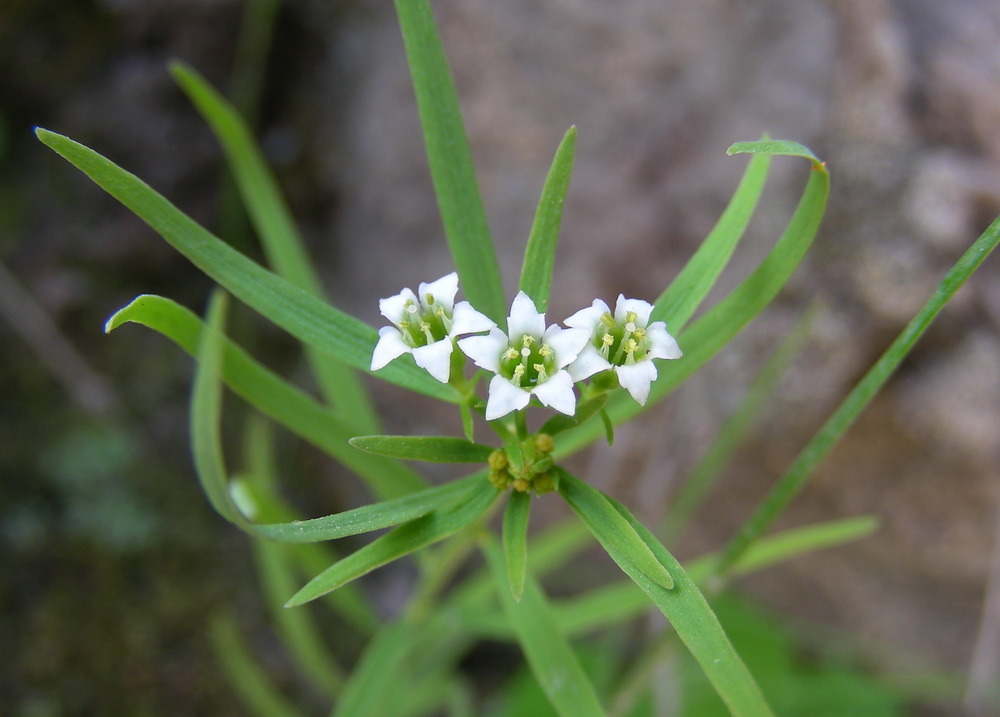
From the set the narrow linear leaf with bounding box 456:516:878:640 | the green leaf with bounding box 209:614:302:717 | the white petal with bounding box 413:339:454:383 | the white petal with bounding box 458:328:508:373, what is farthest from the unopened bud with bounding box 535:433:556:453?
the green leaf with bounding box 209:614:302:717

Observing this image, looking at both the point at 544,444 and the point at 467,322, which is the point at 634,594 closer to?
the point at 544,444

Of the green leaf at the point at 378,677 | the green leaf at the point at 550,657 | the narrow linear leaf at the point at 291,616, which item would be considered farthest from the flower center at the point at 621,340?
A: the narrow linear leaf at the point at 291,616

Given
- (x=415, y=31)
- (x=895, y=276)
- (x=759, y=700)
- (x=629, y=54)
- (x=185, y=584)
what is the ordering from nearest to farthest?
1. (x=759, y=700)
2. (x=415, y=31)
3. (x=895, y=276)
4. (x=629, y=54)
5. (x=185, y=584)

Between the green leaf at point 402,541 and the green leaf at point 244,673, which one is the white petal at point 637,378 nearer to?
the green leaf at point 402,541

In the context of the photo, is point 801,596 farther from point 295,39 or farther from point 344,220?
point 295,39

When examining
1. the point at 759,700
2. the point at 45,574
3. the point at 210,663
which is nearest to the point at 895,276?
the point at 759,700

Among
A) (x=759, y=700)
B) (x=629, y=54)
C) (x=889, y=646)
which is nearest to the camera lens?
(x=759, y=700)
